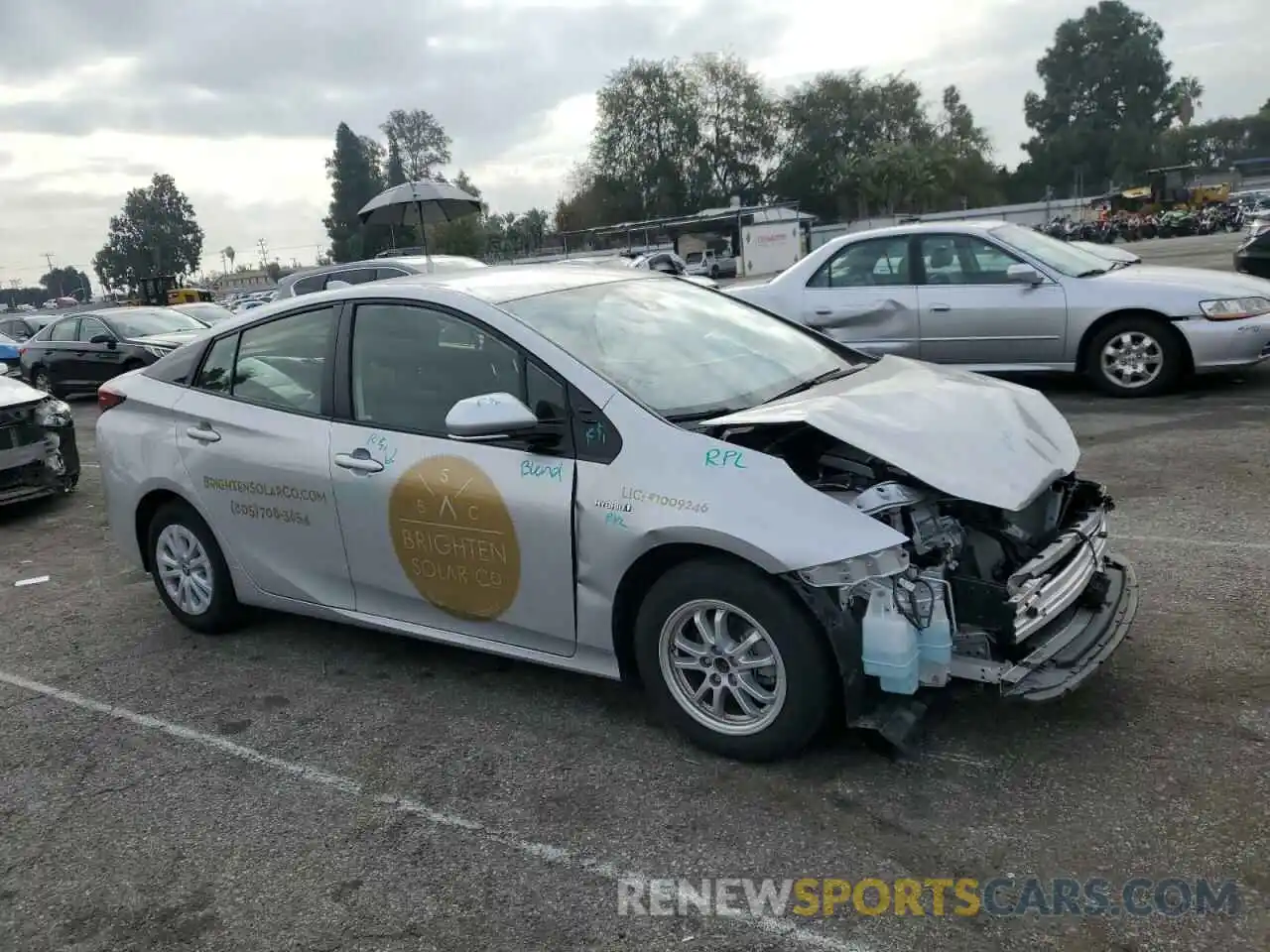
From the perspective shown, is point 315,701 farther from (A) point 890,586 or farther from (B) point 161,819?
(A) point 890,586

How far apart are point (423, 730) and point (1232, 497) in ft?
15.1

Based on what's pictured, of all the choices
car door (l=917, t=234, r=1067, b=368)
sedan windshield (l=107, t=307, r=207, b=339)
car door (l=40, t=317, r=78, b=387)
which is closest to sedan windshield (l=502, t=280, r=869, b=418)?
car door (l=917, t=234, r=1067, b=368)

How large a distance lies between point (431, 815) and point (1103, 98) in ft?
344

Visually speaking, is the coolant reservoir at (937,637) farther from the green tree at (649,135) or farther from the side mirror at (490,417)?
the green tree at (649,135)

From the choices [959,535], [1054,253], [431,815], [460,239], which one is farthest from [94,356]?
[460,239]

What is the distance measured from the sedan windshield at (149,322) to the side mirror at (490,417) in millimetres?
13173

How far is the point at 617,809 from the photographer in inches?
128

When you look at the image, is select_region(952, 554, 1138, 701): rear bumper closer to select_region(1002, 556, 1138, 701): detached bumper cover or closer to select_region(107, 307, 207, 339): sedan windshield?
select_region(1002, 556, 1138, 701): detached bumper cover

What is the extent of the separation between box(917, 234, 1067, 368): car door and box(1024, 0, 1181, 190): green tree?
9062 cm

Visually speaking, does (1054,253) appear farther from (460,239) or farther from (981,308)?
(460,239)

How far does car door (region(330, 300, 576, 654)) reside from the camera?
11.9 feet

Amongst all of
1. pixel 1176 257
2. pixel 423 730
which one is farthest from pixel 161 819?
pixel 1176 257

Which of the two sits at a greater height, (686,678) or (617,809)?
(686,678)

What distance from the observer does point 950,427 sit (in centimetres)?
352
